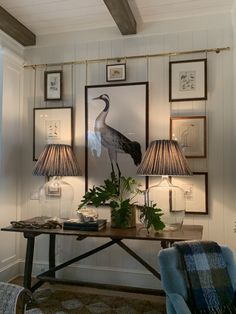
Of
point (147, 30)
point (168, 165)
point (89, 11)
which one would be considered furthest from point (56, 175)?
point (147, 30)

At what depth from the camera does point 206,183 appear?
113 inches

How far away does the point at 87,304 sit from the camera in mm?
2656

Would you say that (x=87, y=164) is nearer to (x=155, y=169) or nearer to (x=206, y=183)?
(x=155, y=169)

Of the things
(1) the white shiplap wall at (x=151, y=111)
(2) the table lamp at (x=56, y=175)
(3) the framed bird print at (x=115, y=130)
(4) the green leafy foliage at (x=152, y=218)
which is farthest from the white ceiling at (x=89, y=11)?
(4) the green leafy foliage at (x=152, y=218)

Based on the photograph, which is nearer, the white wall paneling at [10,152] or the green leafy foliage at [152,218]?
the green leafy foliage at [152,218]

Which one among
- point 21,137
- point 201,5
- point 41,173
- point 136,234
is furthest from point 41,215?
point 201,5

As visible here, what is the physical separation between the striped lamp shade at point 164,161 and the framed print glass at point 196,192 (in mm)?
399

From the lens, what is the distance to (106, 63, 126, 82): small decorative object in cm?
311

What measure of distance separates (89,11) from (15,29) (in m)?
0.77

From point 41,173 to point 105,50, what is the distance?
143cm

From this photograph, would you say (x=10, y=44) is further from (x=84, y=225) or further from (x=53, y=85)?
(x=84, y=225)

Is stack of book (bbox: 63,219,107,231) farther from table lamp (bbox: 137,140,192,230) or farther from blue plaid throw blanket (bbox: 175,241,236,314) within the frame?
blue plaid throw blanket (bbox: 175,241,236,314)

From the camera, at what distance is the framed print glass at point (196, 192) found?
Result: 2.87 meters

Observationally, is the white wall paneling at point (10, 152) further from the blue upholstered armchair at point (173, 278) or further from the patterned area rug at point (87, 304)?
the blue upholstered armchair at point (173, 278)
